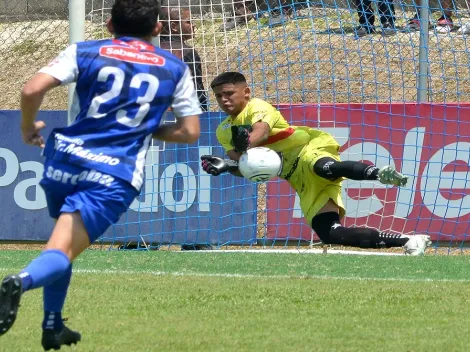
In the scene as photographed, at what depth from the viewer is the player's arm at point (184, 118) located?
496cm

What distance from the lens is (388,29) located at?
11.6 metres

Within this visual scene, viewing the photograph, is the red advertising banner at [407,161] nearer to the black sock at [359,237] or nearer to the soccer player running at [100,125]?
the black sock at [359,237]

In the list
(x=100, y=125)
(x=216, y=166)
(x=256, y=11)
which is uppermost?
(x=256, y=11)

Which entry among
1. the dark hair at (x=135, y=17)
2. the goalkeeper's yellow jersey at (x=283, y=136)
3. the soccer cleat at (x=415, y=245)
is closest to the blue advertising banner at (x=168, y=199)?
the goalkeeper's yellow jersey at (x=283, y=136)

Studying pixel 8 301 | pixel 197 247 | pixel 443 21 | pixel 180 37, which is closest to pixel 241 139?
pixel 197 247

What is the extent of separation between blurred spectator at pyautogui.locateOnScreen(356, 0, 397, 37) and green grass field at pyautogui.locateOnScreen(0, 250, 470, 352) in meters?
3.35

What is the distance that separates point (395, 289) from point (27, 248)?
572cm

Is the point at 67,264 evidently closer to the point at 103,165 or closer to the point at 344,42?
the point at 103,165

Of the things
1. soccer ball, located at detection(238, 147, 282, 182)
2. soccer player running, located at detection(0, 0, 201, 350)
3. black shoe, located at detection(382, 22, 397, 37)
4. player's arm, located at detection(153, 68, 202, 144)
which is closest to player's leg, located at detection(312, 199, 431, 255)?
soccer ball, located at detection(238, 147, 282, 182)

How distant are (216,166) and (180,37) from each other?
10.6ft

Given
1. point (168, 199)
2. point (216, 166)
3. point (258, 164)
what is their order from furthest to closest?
point (168, 199) → point (216, 166) → point (258, 164)

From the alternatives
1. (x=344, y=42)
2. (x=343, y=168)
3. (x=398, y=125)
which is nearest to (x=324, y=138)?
(x=343, y=168)

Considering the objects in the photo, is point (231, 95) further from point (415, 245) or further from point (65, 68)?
point (65, 68)

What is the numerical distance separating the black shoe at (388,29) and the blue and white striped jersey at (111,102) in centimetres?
711
